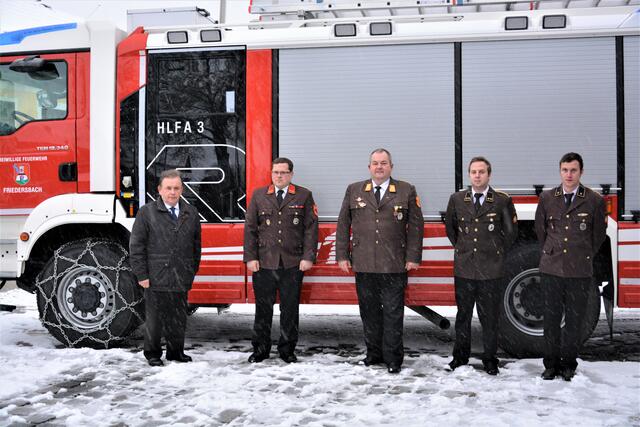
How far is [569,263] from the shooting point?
5.11 metres

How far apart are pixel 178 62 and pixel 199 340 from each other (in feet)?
9.45

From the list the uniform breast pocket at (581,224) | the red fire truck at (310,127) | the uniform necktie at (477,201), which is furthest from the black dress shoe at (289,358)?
the uniform breast pocket at (581,224)

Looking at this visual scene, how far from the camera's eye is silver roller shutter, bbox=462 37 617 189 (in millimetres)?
5773

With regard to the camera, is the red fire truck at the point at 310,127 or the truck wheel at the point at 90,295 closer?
the red fire truck at the point at 310,127

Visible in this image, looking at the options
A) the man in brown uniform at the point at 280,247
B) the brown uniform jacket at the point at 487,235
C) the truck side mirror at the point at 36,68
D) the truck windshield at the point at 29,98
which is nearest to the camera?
the brown uniform jacket at the point at 487,235

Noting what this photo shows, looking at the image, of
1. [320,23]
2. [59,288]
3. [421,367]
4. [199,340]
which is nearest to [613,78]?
[320,23]

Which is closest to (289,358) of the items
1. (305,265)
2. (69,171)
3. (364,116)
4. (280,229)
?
(305,265)

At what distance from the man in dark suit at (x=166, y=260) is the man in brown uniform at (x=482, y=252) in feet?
7.65

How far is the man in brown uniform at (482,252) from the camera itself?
533 centimetres

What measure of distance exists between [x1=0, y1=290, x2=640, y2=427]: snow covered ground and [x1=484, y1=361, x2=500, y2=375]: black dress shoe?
58mm

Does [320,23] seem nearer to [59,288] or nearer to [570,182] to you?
[570,182]

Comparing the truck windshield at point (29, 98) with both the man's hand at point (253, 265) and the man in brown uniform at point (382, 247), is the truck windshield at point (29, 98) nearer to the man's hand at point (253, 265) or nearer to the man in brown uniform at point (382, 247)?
the man's hand at point (253, 265)

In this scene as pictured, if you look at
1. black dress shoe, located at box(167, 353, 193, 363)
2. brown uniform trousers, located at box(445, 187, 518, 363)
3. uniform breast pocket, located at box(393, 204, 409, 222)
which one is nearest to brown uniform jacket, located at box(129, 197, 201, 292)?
black dress shoe, located at box(167, 353, 193, 363)

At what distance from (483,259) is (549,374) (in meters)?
1.03
